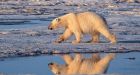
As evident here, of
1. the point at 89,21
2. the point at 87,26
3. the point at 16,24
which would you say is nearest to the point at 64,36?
the point at 87,26

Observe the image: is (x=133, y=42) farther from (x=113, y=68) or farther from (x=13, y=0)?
(x=13, y=0)

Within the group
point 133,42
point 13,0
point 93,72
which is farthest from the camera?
point 13,0

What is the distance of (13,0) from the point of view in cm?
4516

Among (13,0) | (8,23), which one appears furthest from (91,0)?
(8,23)

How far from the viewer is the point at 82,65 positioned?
1080cm

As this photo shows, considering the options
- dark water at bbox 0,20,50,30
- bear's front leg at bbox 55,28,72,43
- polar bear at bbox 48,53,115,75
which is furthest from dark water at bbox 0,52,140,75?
dark water at bbox 0,20,50,30

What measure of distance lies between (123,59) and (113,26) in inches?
352

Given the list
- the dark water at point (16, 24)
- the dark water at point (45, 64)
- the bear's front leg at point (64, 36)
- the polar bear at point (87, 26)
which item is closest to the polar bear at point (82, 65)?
the dark water at point (45, 64)

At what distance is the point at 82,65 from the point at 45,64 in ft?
3.18

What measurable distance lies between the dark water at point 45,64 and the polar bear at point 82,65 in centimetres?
14

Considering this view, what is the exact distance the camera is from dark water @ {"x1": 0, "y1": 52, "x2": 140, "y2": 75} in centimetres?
1012

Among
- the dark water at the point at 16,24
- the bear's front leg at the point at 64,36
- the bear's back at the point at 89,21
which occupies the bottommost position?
the dark water at the point at 16,24

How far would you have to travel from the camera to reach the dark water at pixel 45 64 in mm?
10117

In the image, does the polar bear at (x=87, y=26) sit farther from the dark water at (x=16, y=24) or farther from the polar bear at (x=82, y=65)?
the dark water at (x=16, y=24)
